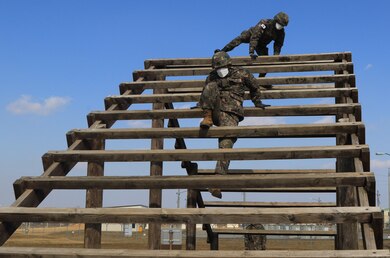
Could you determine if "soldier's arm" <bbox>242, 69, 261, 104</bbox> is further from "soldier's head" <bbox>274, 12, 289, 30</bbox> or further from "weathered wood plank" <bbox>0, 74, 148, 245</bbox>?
"soldier's head" <bbox>274, 12, 289, 30</bbox>

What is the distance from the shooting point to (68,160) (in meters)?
4.74

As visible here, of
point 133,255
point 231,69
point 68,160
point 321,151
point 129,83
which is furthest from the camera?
point 129,83

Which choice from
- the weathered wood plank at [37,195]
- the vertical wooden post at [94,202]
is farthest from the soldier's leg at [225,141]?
the weathered wood plank at [37,195]

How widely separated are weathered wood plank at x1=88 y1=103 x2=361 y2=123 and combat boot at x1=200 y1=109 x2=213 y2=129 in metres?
0.27

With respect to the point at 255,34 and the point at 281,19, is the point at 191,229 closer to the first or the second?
the point at 255,34

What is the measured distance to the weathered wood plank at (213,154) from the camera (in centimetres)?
425

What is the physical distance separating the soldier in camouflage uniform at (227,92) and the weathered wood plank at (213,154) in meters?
1.17

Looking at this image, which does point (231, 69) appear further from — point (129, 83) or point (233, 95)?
point (129, 83)

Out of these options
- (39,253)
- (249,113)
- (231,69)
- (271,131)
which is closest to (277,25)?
(231,69)

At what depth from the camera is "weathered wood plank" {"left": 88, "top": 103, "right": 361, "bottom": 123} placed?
536cm

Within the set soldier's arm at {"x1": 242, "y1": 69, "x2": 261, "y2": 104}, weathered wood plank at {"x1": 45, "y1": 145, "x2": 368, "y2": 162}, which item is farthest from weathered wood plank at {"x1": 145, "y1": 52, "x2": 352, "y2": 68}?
weathered wood plank at {"x1": 45, "y1": 145, "x2": 368, "y2": 162}

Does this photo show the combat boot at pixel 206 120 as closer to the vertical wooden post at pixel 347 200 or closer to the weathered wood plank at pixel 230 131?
the weathered wood plank at pixel 230 131

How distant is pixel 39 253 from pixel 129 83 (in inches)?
151

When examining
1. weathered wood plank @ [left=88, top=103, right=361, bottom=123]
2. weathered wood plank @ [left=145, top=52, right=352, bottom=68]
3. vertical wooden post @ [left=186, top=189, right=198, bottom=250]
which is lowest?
vertical wooden post @ [left=186, top=189, right=198, bottom=250]
